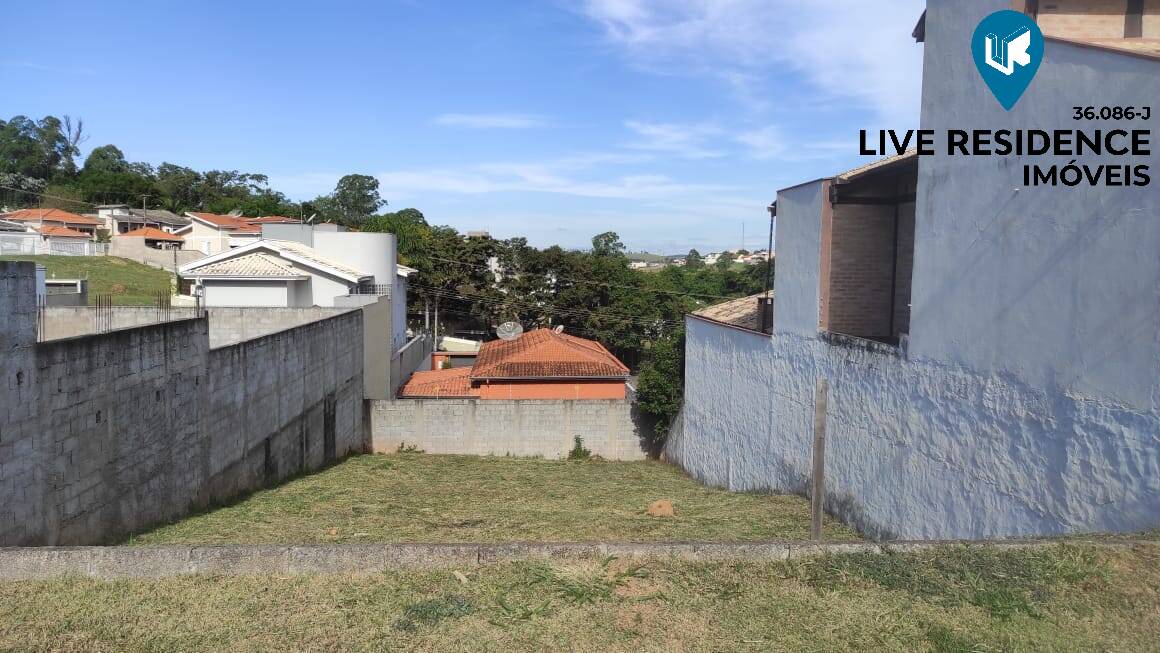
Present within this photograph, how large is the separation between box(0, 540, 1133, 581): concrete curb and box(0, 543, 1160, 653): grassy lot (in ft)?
0.37

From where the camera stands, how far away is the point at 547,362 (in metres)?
21.8

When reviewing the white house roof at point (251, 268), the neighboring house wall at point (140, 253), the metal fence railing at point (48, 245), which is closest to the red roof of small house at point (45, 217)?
the metal fence railing at point (48, 245)

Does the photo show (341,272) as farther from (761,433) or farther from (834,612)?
(834,612)

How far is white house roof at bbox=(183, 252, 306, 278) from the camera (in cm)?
2238

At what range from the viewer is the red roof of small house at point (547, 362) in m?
21.3

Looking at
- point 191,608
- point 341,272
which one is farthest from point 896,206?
point 341,272

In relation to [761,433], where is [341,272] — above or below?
above

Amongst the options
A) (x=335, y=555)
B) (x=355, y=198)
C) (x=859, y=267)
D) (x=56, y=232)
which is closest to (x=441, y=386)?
(x=859, y=267)

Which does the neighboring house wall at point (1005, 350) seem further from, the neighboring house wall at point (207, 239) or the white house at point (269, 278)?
the neighboring house wall at point (207, 239)

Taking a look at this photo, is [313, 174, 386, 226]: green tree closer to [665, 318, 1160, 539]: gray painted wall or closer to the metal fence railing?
the metal fence railing

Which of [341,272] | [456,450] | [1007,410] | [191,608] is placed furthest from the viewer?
[341,272]

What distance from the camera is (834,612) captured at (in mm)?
5016

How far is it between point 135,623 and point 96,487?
3.38 metres

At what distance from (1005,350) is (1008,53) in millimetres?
3032
